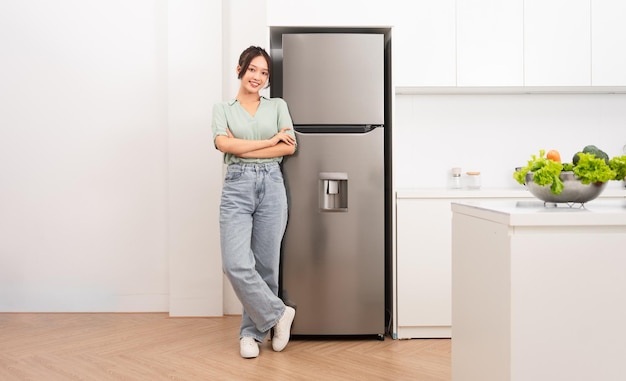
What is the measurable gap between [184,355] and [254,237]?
2.34 feet

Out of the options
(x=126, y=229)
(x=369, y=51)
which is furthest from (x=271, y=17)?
(x=126, y=229)

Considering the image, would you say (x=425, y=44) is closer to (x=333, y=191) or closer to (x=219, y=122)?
(x=333, y=191)


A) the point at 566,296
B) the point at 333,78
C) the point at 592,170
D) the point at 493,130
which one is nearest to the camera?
the point at 566,296

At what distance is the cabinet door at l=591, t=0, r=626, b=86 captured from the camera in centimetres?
335

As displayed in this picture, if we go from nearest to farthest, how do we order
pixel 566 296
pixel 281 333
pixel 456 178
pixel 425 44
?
pixel 566 296
pixel 281 333
pixel 425 44
pixel 456 178

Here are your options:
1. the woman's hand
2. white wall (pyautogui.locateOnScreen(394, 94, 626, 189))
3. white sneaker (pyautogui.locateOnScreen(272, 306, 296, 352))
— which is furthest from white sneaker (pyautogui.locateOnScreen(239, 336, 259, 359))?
white wall (pyautogui.locateOnScreen(394, 94, 626, 189))

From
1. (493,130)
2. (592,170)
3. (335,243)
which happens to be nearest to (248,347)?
(335,243)

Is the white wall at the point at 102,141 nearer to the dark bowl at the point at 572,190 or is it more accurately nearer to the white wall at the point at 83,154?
the white wall at the point at 83,154

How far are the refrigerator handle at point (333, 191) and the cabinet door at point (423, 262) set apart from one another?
0.33m

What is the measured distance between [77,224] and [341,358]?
7.16 ft

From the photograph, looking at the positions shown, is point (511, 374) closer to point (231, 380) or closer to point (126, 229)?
point (231, 380)

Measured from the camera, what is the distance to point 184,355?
2855 millimetres

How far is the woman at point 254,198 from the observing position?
2.80 metres

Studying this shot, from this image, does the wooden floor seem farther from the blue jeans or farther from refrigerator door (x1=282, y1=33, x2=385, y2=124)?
refrigerator door (x1=282, y1=33, x2=385, y2=124)
